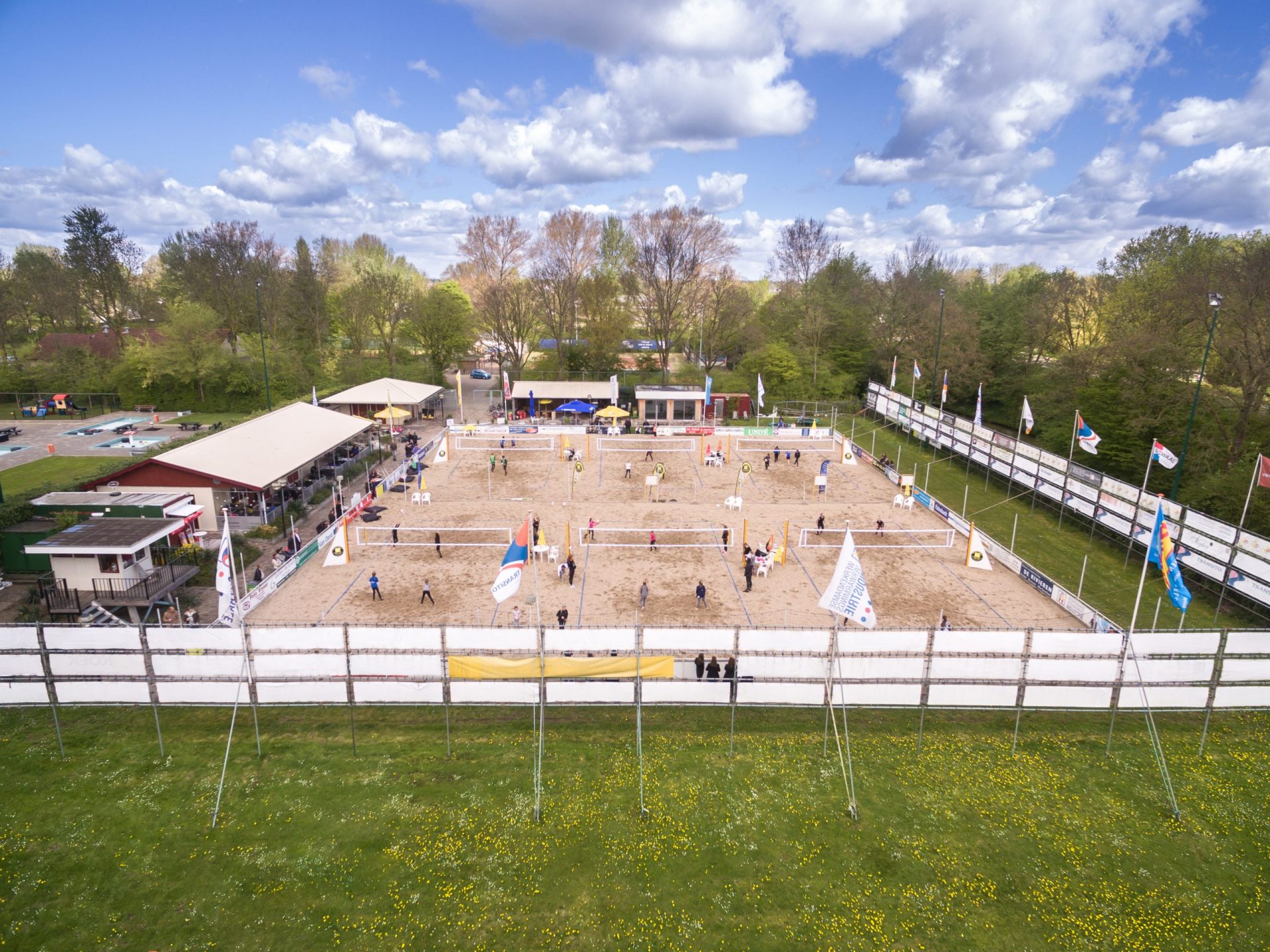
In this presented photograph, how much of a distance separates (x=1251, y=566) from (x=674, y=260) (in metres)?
56.2

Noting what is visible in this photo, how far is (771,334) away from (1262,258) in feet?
144

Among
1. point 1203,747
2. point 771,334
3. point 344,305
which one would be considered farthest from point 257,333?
point 1203,747

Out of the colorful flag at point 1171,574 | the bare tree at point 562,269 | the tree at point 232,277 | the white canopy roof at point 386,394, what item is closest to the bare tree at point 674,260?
the bare tree at point 562,269

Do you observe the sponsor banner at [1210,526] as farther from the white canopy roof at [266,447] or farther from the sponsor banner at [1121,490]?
the white canopy roof at [266,447]

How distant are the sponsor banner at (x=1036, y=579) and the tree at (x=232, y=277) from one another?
69099 millimetres

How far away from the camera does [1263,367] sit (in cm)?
3053

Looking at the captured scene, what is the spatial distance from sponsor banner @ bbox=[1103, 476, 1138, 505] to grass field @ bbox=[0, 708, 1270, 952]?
1386cm

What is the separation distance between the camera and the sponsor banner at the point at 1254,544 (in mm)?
21516

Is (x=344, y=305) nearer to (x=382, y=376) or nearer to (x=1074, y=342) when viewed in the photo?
(x=382, y=376)

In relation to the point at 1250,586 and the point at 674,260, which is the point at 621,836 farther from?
the point at 674,260

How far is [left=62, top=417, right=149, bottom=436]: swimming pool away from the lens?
165ft

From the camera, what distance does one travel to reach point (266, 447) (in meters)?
32.5

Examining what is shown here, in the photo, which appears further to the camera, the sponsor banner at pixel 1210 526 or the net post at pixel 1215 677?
the sponsor banner at pixel 1210 526

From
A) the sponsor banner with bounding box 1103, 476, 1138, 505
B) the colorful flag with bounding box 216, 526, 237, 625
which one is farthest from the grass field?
the sponsor banner with bounding box 1103, 476, 1138, 505
